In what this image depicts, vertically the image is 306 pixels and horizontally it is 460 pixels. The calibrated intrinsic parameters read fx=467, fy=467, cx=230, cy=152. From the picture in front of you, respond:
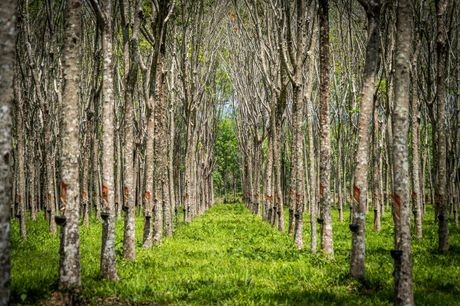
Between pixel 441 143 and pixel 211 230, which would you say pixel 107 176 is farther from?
pixel 211 230

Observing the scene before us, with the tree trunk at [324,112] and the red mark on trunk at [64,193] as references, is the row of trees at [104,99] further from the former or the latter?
the tree trunk at [324,112]

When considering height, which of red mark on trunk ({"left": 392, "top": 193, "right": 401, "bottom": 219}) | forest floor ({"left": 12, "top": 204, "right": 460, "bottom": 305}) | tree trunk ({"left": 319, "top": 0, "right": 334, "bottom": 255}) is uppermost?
tree trunk ({"left": 319, "top": 0, "right": 334, "bottom": 255})

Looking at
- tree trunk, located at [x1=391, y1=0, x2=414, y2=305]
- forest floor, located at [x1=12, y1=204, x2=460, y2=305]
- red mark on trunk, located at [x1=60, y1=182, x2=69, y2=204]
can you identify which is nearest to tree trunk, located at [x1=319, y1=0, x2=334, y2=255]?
forest floor, located at [x1=12, y1=204, x2=460, y2=305]

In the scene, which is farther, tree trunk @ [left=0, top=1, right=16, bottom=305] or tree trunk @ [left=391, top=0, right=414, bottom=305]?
tree trunk @ [left=391, top=0, right=414, bottom=305]

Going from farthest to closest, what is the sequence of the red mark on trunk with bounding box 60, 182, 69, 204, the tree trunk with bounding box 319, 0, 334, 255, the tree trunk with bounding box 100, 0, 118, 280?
the tree trunk with bounding box 319, 0, 334, 255, the tree trunk with bounding box 100, 0, 118, 280, the red mark on trunk with bounding box 60, 182, 69, 204

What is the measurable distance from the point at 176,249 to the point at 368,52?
24.8 ft

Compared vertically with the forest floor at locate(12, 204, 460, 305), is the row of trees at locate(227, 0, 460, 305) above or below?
above

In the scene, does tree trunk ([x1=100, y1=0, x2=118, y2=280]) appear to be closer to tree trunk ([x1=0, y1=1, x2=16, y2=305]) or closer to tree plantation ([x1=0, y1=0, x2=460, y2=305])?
tree plantation ([x1=0, y1=0, x2=460, y2=305])

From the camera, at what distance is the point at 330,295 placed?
742 centimetres

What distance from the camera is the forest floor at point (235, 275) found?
7.26 metres

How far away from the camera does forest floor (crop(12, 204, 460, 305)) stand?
7.26m

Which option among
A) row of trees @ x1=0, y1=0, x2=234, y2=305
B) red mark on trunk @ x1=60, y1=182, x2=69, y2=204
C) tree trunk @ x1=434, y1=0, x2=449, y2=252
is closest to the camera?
row of trees @ x1=0, y1=0, x2=234, y2=305

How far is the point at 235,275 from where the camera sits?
9.11m

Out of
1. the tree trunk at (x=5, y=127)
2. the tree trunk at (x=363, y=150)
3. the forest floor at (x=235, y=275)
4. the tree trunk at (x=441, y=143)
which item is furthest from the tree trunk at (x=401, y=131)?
the tree trunk at (x=441, y=143)
